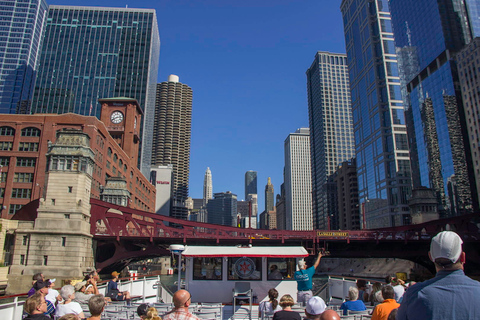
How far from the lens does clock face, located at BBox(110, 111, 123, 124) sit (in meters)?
109

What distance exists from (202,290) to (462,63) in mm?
127021

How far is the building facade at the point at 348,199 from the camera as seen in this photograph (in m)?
183

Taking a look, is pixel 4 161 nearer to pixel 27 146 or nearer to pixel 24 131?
pixel 27 146

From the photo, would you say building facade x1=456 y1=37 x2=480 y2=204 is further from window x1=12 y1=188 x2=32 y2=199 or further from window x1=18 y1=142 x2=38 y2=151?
window x1=12 y1=188 x2=32 y2=199

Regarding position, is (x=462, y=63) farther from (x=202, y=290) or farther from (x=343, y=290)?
(x=202, y=290)

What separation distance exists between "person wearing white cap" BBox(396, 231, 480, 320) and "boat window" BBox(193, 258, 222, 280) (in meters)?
15.0

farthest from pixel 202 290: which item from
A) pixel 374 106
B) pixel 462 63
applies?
pixel 374 106

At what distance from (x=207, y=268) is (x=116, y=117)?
323ft

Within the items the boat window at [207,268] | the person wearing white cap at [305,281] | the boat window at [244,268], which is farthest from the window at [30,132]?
the person wearing white cap at [305,281]

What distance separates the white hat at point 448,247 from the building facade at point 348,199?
183 metres

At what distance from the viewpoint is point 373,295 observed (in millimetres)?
14438

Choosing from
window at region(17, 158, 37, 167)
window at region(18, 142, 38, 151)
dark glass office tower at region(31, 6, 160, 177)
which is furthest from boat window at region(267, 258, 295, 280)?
dark glass office tower at region(31, 6, 160, 177)

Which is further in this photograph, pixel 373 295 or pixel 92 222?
pixel 92 222

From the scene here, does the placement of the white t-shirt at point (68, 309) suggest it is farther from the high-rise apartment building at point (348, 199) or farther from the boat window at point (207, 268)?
the high-rise apartment building at point (348, 199)
